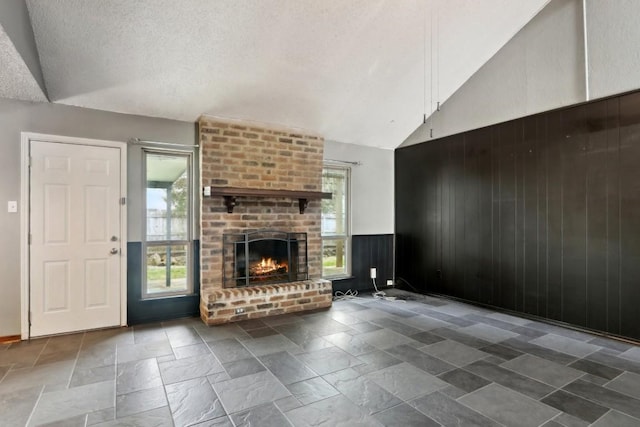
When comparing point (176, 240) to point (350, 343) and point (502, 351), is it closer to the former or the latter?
point (350, 343)

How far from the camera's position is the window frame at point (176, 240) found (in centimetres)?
399

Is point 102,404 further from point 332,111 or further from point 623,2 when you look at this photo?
point 623,2

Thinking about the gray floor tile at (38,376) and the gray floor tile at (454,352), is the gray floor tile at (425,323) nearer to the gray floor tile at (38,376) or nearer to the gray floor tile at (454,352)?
the gray floor tile at (454,352)

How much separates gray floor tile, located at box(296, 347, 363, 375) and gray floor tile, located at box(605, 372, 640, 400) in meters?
1.83

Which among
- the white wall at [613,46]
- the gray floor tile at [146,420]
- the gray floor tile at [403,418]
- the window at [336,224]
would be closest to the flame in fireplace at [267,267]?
the window at [336,224]

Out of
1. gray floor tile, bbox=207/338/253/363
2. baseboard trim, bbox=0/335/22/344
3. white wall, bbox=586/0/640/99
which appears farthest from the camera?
baseboard trim, bbox=0/335/22/344

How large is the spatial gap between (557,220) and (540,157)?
75cm

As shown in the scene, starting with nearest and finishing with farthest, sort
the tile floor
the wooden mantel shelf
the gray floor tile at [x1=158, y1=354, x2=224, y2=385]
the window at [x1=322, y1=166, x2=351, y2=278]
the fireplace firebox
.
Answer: the tile floor < the gray floor tile at [x1=158, y1=354, x2=224, y2=385] < the wooden mantel shelf < the fireplace firebox < the window at [x1=322, y1=166, x2=351, y2=278]

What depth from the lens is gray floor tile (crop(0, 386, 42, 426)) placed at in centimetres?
205

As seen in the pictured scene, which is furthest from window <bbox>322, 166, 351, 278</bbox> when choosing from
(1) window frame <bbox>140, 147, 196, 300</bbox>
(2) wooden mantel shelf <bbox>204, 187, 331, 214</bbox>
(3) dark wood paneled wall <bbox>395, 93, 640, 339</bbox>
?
(1) window frame <bbox>140, 147, 196, 300</bbox>

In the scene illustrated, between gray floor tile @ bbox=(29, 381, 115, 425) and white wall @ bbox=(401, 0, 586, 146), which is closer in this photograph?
gray floor tile @ bbox=(29, 381, 115, 425)

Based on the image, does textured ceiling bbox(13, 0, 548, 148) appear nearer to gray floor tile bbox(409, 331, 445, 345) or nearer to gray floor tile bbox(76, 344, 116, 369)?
gray floor tile bbox(76, 344, 116, 369)

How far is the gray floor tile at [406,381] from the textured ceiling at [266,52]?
3.14 meters

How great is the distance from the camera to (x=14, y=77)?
290cm
